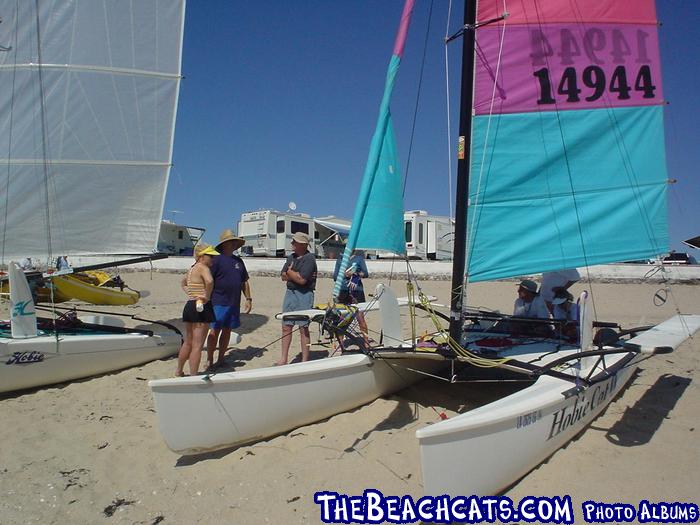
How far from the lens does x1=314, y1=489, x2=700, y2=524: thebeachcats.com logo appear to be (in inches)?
103

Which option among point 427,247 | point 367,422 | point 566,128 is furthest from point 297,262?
point 427,247

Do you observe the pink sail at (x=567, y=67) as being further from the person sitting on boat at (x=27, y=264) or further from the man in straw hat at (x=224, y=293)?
the person sitting on boat at (x=27, y=264)

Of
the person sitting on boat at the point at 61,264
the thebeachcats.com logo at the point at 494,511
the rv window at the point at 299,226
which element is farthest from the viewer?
the rv window at the point at 299,226

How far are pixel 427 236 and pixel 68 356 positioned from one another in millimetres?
16888

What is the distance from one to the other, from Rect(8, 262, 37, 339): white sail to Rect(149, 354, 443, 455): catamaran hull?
2.48 m

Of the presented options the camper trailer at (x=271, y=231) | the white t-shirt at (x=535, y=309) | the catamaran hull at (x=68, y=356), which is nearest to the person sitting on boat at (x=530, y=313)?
the white t-shirt at (x=535, y=309)

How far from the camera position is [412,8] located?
3848 millimetres

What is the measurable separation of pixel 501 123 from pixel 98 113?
503cm

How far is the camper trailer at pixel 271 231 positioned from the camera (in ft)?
70.6

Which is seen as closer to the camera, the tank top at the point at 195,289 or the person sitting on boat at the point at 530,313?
the tank top at the point at 195,289

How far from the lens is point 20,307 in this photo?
189 inches

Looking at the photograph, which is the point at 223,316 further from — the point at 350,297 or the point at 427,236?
the point at 427,236

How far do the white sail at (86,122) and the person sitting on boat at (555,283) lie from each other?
5.09m

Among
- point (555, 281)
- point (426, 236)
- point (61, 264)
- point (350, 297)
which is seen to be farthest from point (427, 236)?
point (61, 264)
